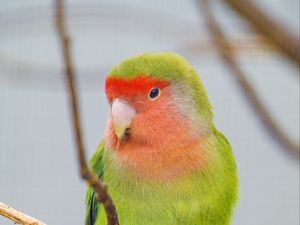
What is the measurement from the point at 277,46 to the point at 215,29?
12.5 inches

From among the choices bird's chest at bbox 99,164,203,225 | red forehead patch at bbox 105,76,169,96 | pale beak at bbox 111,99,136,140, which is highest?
red forehead patch at bbox 105,76,169,96

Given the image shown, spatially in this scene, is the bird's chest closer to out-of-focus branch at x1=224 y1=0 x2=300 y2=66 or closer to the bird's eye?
the bird's eye

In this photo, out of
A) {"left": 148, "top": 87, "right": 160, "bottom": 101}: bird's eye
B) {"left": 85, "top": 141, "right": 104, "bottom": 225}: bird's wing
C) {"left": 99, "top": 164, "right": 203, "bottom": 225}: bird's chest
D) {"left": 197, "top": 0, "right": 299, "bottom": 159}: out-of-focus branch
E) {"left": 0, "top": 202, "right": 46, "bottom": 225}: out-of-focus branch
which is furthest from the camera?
{"left": 85, "top": 141, "right": 104, "bottom": 225}: bird's wing

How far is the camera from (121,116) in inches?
94.6

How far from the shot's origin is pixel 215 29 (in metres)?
1.36

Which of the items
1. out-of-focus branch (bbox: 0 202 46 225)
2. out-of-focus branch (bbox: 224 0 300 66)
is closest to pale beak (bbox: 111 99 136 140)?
out-of-focus branch (bbox: 0 202 46 225)

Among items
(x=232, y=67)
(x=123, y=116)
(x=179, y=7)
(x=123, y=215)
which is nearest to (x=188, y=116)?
(x=123, y=116)

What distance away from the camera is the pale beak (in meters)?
2.38

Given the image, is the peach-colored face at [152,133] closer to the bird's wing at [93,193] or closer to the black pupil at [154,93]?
the black pupil at [154,93]

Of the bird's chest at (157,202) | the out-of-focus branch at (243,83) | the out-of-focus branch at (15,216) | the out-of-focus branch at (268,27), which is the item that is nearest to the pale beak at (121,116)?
the bird's chest at (157,202)

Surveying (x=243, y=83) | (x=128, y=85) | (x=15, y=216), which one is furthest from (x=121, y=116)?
(x=243, y=83)

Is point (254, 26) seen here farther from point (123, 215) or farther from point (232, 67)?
point (123, 215)

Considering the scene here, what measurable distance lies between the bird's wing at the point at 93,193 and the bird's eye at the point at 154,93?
0.31 meters

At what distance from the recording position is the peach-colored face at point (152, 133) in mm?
2445
